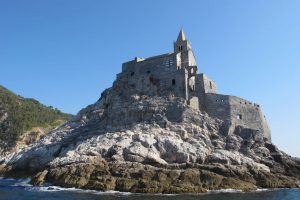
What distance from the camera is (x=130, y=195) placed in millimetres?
30906

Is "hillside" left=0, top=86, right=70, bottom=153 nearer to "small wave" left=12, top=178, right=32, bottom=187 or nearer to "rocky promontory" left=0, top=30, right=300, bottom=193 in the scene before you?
"rocky promontory" left=0, top=30, right=300, bottom=193

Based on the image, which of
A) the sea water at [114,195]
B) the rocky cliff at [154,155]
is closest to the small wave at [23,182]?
the rocky cliff at [154,155]

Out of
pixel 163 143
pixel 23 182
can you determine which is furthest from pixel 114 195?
pixel 23 182

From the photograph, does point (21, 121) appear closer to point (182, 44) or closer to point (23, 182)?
point (23, 182)

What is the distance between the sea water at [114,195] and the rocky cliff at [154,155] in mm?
1504

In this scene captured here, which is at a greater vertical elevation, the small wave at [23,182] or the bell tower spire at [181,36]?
the bell tower spire at [181,36]

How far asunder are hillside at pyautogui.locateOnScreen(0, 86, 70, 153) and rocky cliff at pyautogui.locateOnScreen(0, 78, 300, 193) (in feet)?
75.8

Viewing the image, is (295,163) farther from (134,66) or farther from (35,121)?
(35,121)

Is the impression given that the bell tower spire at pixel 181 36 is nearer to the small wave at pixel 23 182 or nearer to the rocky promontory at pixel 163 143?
the rocky promontory at pixel 163 143

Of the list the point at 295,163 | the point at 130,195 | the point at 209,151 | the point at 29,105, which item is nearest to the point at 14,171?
the point at 130,195

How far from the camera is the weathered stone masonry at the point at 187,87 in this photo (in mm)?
48812

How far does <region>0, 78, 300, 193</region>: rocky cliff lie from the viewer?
35.3 m

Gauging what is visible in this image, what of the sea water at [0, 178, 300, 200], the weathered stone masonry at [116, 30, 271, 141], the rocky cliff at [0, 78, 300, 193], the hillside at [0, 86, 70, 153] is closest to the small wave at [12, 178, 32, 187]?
the rocky cliff at [0, 78, 300, 193]

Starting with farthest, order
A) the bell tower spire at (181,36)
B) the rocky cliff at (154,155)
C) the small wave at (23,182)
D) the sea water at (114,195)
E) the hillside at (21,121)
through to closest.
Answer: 1. the hillside at (21,121)
2. the bell tower spire at (181,36)
3. the small wave at (23,182)
4. the rocky cliff at (154,155)
5. the sea water at (114,195)
